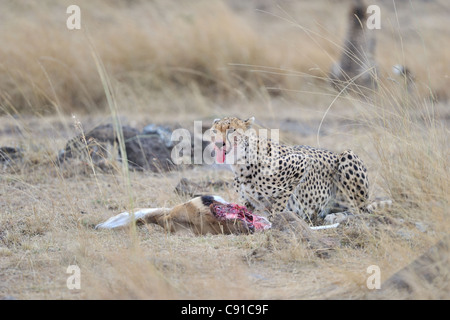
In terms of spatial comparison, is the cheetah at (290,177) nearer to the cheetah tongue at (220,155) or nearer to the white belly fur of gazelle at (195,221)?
the cheetah tongue at (220,155)

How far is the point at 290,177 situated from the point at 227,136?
703 millimetres

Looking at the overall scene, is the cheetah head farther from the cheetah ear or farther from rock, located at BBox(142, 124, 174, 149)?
rock, located at BBox(142, 124, 174, 149)

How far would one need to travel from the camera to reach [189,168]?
6.92 metres

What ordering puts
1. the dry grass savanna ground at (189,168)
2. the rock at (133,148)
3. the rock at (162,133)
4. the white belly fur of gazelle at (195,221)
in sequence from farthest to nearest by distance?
the rock at (162,133) → the rock at (133,148) → the white belly fur of gazelle at (195,221) → the dry grass savanna ground at (189,168)

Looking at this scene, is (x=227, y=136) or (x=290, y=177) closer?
(x=227, y=136)

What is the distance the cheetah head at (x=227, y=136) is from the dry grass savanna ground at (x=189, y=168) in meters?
0.47

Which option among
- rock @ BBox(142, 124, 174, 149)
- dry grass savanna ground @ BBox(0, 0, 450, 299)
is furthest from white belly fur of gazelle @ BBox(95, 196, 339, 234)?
rock @ BBox(142, 124, 174, 149)

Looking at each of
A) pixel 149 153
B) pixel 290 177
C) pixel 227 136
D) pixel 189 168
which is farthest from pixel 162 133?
pixel 227 136

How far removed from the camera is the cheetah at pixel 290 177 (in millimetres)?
4887

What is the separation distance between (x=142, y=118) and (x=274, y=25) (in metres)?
6.23

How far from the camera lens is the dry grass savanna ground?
12.1 ft

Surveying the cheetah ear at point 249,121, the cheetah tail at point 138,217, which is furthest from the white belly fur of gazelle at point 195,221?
the cheetah ear at point 249,121

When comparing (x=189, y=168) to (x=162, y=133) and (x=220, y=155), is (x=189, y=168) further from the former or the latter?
(x=220, y=155)

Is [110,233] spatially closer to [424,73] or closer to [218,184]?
[218,184]
